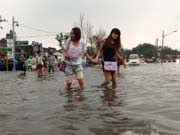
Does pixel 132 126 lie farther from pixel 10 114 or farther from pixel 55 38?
pixel 55 38

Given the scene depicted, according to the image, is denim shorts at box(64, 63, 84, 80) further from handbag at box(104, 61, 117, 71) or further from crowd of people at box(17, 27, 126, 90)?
handbag at box(104, 61, 117, 71)

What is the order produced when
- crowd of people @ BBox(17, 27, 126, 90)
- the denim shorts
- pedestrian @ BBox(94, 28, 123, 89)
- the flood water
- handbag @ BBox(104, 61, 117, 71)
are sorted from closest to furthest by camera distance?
the flood water < crowd of people @ BBox(17, 27, 126, 90) < the denim shorts < pedestrian @ BBox(94, 28, 123, 89) < handbag @ BBox(104, 61, 117, 71)

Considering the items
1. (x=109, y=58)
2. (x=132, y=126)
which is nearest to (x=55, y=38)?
(x=109, y=58)

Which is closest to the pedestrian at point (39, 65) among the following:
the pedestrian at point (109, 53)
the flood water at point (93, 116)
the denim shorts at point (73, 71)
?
the pedestrian at point (109, 53)

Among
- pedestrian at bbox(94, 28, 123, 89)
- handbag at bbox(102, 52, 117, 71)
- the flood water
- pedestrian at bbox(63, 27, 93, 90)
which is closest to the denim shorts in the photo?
pedestrian at bbox(63, 27, 93, 90)

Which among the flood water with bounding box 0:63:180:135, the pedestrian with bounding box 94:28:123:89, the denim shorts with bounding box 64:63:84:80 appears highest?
the pedestrian with bounding box 94:28:123:89

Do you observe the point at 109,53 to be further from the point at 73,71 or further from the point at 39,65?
the point at 39,65

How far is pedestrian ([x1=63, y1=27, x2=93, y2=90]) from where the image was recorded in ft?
31.0

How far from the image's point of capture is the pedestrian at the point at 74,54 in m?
9.44

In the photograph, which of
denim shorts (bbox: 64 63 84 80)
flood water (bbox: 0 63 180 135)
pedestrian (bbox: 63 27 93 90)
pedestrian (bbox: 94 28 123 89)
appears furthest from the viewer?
pedestrian (bbox: 94 28 123 89)

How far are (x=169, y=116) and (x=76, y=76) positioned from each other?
4.45 meters

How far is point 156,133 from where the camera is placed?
4.55 m

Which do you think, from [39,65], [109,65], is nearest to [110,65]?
[109,65]

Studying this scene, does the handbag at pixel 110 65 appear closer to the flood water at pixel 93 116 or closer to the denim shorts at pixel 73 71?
the denim shorts at pixel 73 71
